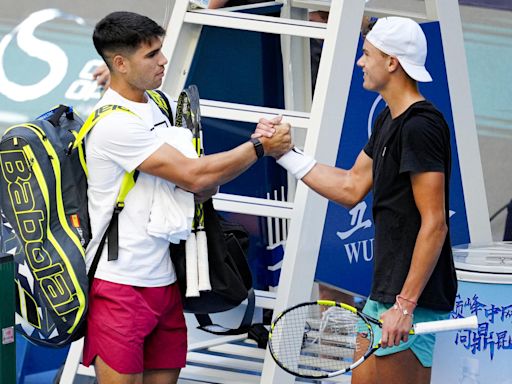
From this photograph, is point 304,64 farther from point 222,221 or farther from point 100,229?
point 100,229

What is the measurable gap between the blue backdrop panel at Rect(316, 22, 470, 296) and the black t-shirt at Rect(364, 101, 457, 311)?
92 centimetres

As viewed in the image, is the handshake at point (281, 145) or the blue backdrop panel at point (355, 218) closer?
the handshake at point (281, 145)

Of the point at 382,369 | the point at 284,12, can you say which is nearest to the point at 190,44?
the point at 284,12

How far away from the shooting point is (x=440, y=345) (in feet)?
Result: 13.3

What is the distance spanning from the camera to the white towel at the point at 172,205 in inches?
131

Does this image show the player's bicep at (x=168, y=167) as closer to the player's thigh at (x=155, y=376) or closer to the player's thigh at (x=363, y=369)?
the player's thigh at (x=155, y=376)

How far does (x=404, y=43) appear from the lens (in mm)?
3320

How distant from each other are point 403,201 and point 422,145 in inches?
6.9

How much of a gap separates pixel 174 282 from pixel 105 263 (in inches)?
8.9

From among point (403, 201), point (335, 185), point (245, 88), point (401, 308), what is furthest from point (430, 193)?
point (245, 88)

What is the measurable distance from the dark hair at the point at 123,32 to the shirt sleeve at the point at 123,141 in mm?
208

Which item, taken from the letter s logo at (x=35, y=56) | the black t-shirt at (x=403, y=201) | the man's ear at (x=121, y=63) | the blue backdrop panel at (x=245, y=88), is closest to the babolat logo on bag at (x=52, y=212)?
the man's ear at (x=121, y=63)

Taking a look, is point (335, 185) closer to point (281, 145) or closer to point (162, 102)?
point (281, 145)

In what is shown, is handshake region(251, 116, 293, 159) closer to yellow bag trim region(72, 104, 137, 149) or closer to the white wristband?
the white wristband
